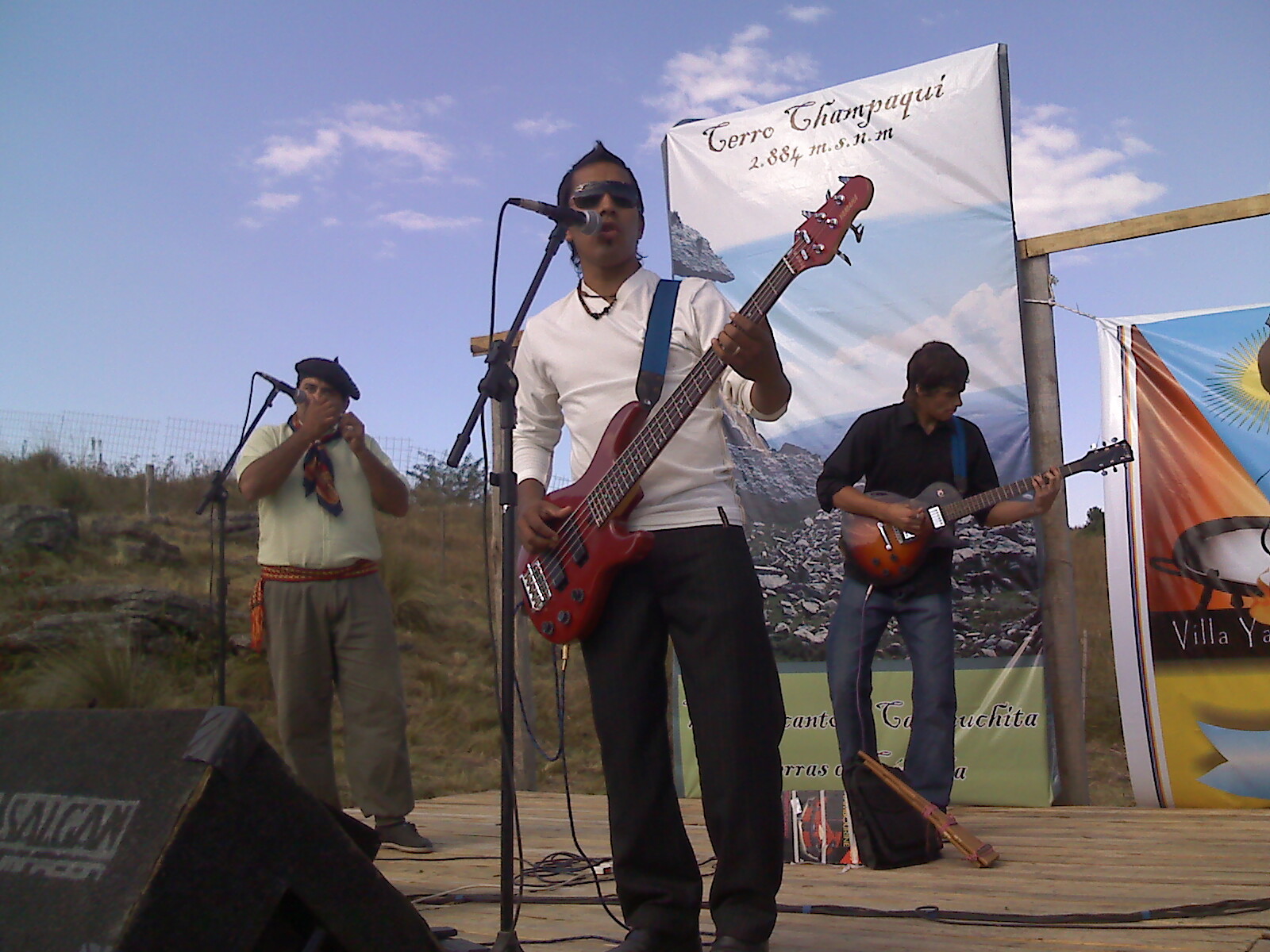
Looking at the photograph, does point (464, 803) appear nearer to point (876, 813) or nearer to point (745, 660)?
point (876, 813)

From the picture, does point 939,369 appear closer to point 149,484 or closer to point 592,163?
point 592,163

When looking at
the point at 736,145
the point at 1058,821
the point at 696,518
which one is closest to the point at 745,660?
the point at 696,518

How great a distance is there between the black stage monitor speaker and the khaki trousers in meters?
2.19

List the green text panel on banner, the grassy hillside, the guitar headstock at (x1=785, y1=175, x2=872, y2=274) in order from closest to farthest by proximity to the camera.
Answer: the guitar headstock at (x1=785, y1=175, x2=872, y2=274) < the green text panel on banner < the grassy hillside

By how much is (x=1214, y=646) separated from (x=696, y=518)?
9.81 feet

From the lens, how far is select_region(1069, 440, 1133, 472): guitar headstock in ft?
13.4

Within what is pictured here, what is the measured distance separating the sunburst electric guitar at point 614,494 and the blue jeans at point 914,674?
2.09m

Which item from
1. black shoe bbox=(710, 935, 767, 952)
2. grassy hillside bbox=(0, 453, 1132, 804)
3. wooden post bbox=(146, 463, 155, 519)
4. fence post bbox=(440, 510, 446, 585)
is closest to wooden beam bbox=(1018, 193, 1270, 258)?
grassy hillside bbox=(0, 453, 1132, 804)

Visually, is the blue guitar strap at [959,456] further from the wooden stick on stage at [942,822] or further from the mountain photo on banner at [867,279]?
the wooden stick on stage at [942,822]

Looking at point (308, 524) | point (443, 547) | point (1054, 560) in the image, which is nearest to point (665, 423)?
point (308, 524)

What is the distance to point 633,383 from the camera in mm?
2242

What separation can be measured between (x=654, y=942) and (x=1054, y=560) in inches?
122

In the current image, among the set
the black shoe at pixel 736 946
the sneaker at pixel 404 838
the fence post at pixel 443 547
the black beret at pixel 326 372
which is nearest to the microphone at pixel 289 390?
the black beret at pixel 326 372

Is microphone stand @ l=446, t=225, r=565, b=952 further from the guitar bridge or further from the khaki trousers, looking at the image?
the khaki trousers
